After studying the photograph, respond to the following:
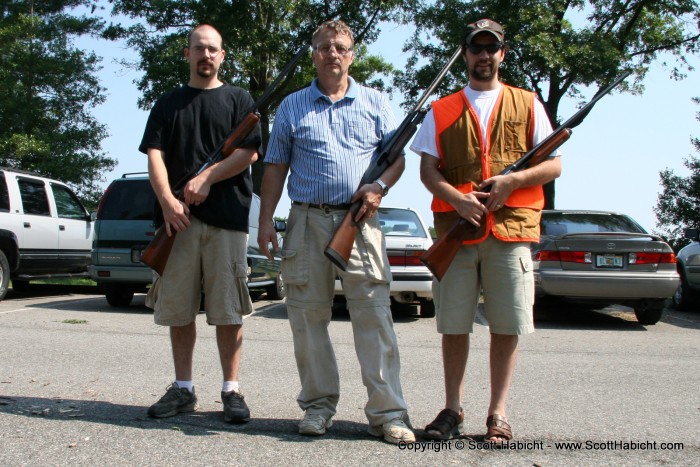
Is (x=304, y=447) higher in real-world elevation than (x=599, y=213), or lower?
lower

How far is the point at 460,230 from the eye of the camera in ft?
12.4

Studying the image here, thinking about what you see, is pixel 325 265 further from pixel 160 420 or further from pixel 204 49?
pixel 204 49

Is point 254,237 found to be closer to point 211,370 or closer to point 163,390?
point 211,370

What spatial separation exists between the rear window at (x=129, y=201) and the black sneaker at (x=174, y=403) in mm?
6310

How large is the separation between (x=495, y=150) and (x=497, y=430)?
1379 mm

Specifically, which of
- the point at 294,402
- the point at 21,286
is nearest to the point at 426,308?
the point at 294,402

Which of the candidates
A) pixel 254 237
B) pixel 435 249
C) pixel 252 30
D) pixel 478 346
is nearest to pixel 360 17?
pixel 252 30

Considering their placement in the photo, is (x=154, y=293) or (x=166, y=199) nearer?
(x=166, y=199)

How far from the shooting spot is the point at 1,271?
34.9ft

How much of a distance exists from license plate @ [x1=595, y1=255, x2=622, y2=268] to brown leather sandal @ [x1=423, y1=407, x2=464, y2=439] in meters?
6.13

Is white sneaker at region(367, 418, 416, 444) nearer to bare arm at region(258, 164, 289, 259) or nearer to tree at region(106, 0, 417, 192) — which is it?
bare arm at region(258, 164, 289, 259)

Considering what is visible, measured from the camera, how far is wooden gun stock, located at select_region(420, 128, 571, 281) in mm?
3779

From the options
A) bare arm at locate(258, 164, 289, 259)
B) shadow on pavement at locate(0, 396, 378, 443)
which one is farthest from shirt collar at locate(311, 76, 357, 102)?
shadow on pavement at locate(0, 396, 378, 443)

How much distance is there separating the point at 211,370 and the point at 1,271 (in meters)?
6.23
